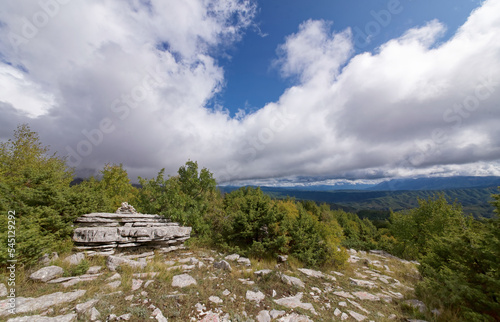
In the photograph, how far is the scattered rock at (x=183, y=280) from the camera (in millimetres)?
7776

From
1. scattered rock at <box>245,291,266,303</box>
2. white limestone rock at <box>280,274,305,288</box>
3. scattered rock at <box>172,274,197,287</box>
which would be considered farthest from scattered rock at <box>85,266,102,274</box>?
white limestone rock at <box>280,274,305,288</box>

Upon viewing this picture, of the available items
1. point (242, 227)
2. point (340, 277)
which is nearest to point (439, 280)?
point (340, 277)

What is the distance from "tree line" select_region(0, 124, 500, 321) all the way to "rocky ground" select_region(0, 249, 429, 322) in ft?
5.24

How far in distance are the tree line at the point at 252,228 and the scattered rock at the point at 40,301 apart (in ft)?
7.36

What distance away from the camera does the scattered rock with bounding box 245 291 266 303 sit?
24.0 feet

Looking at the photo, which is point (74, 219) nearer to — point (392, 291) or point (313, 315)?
point (313, 315)

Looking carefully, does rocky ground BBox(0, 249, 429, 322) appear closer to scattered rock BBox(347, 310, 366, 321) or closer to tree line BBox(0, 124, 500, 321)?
scattered rock BBox(347, 310, 366, 321)

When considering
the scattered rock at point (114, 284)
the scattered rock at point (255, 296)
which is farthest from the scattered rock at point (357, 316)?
the scattered rock at point (114, 284)

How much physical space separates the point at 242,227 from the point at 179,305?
25.2 feet

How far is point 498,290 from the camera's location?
6598 millimetres

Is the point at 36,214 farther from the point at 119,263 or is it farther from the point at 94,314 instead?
the point at 94,314

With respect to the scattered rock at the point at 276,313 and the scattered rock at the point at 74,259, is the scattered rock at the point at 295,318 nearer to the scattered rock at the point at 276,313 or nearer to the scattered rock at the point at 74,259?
the scattered rock at the point at 276,313

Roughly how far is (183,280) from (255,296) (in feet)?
11.1

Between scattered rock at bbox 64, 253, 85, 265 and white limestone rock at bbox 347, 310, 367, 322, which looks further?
scattered rock at bbox 64, 253, 85, 265
